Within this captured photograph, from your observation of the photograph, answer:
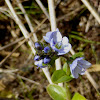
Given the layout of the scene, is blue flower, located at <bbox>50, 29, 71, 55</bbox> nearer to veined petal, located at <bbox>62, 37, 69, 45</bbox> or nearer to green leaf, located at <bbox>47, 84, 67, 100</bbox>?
veined petal, located at <bbox>62, 37, 69, 45</bbox>

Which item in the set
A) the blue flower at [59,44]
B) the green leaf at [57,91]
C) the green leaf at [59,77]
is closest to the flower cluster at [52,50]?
the blue flower at [59,44]

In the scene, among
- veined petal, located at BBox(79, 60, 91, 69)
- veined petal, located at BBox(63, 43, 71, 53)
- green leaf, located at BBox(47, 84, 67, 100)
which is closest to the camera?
veined petal, located at BBox(63, 43, 71, 53)

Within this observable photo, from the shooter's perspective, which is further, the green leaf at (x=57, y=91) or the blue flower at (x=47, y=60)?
the green leaf at (x=57, y=91)

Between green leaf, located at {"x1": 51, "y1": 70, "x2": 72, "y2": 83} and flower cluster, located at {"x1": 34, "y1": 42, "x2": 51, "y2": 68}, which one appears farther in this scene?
green leaf, located at {"x1": 51, "y1": 70, "x2": 72, "y2": 83}

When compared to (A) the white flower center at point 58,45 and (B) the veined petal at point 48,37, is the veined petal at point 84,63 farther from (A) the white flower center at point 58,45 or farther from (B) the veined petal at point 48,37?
(B) the veined petal at point 48,37

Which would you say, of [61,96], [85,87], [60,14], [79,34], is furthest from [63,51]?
[60,14]

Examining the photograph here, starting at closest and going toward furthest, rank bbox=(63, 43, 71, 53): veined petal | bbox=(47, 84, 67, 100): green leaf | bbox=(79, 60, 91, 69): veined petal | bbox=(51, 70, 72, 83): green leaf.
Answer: bbox=(63, 43, 71, 53): veined petal, bbox=(79, 60, 91, 69): veined petal, bbox=(51, 70, 72, 83): green leaf, bbox=(47, 84, 67, 100): green leaf

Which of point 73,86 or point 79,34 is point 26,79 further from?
point 79,34

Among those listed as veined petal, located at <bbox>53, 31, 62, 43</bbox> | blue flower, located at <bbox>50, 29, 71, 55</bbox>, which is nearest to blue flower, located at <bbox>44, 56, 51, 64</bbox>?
blue flower, located at <bbox>50, 29, 71, 55</bbox>

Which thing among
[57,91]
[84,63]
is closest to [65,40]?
[84,63]
